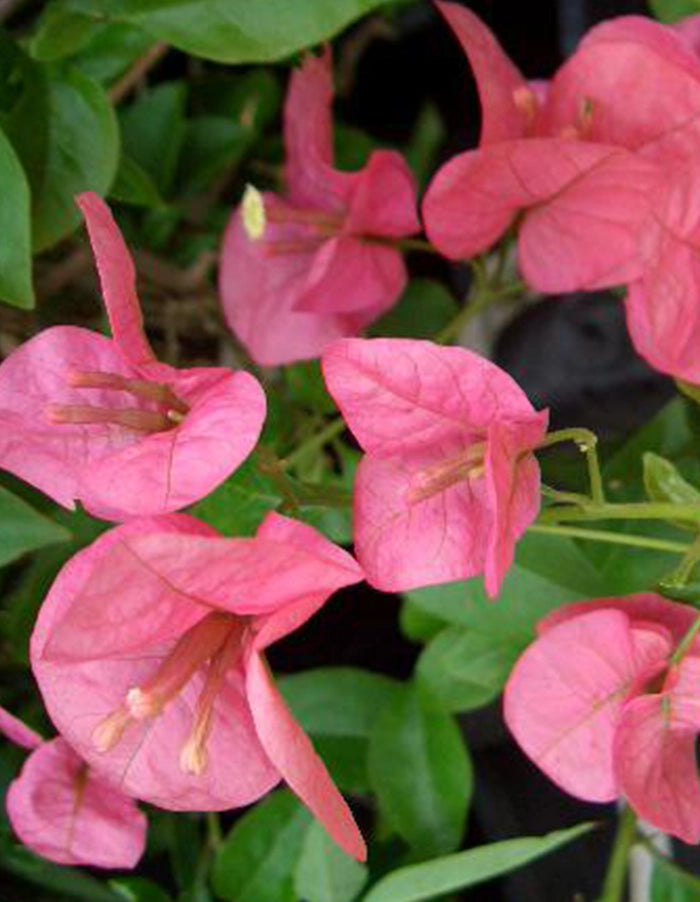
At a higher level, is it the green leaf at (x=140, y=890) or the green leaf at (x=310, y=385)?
the green leaf at (x=310, y=385)

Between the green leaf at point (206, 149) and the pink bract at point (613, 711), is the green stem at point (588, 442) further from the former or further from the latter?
the green leaf at point (206, 149)

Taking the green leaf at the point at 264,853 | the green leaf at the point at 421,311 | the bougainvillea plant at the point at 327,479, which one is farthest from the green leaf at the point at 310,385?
the green leaf at the point at 264,853

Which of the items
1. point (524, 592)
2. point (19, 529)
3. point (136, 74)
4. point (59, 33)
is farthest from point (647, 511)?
point (136, 74)

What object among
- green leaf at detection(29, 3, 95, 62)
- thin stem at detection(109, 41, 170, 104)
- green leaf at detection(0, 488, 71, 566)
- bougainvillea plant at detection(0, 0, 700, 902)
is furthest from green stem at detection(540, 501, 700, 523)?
thin stem at detection(109, 41, 170, 104)

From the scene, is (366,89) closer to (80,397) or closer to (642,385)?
(642,385)

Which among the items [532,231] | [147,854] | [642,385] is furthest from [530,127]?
[147,854]
